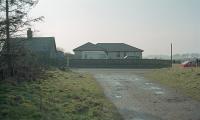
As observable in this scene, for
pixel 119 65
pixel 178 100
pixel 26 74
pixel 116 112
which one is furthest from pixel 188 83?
pixel 119 65

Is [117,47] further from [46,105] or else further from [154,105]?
[46,105]

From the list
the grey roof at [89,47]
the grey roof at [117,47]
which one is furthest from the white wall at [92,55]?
the grey roof at [117,47]

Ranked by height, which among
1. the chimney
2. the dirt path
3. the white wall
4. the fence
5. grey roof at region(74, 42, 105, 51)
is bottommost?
the dirt path

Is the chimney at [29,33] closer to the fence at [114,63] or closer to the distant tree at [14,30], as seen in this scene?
the distant tree at [14,30]

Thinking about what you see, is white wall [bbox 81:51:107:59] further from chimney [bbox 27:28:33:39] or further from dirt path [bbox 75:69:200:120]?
chimney [bbox 27:28:33:39]

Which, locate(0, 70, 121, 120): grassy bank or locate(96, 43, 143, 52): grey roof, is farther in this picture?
locate(96, 43, 143, 52): grey roof

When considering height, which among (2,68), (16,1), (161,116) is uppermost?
(16,1)

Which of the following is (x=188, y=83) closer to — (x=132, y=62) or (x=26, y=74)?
(x=26, y=74)

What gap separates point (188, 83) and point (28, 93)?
14.0m

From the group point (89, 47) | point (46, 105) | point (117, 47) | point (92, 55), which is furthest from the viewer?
point (117, 47)

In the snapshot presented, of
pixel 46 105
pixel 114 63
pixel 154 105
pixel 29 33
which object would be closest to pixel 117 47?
pixel 114 63

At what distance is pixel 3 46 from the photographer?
2114 centimetres

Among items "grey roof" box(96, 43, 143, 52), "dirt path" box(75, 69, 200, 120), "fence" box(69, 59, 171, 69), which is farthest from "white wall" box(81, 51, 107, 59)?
"dirt path" box(75, 69, 200, 120)

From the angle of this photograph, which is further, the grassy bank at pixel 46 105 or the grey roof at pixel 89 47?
the grey roof at pixel 89 47
